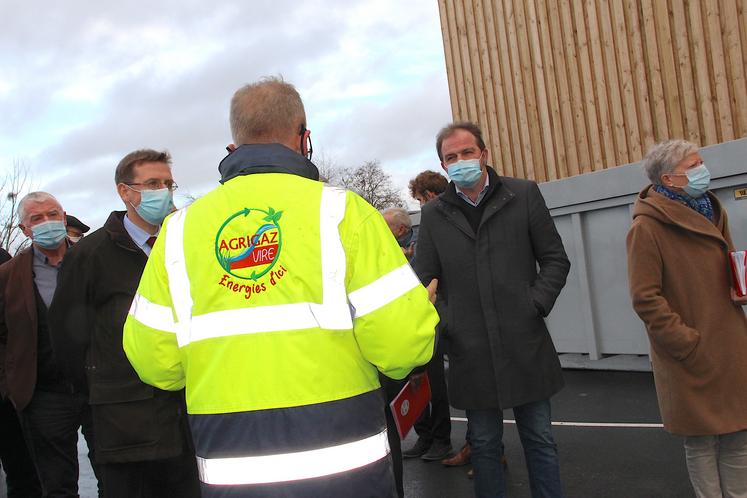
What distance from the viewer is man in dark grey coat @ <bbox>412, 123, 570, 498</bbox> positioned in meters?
3.63

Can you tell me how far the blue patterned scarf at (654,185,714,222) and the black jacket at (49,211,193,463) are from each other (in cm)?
251

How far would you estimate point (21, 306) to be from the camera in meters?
4.38

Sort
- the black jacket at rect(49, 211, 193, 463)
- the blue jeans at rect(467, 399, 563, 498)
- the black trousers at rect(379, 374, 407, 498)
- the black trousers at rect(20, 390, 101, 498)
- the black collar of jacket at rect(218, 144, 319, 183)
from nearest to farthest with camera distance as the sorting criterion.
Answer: the black collar of jacket at rect(218, 144, 319, 183), the black trousers at rect(379, 374, 407, 498), the black jacket at rect(49, 211, 193, 463), the blue jeans at rect(467, 399, 563, 498), the black trousers at rect(20, 390, 101, 498)

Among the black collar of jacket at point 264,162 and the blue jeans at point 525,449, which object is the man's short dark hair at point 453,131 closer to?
the blue jeans at point 525,449

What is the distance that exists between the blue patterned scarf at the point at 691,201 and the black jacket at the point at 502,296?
0.58 meters

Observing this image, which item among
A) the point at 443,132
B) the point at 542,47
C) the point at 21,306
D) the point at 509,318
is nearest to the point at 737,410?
the point at 509,318

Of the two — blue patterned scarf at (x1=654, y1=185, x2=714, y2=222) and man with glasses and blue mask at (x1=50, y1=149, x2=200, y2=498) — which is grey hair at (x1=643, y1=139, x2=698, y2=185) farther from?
man with glasses and blue mask at (x1=50, y1=149, x2=200, y2=498)

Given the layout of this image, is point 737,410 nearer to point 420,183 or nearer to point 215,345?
point 215,345

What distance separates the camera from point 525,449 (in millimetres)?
3686

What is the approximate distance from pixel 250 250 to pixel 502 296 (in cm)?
204

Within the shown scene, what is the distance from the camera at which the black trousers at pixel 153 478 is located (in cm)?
327

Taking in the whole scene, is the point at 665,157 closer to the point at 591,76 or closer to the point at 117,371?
the point at 117,371

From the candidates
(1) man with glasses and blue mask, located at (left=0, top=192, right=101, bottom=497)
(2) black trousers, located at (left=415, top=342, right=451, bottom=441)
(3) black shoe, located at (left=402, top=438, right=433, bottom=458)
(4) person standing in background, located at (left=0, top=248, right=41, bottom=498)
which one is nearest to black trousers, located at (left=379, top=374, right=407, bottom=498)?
(1) man with glasses and blue mask, located at (left=0, top=192, right=101, bottom=497)

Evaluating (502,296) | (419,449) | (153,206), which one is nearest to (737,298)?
(502,296)
